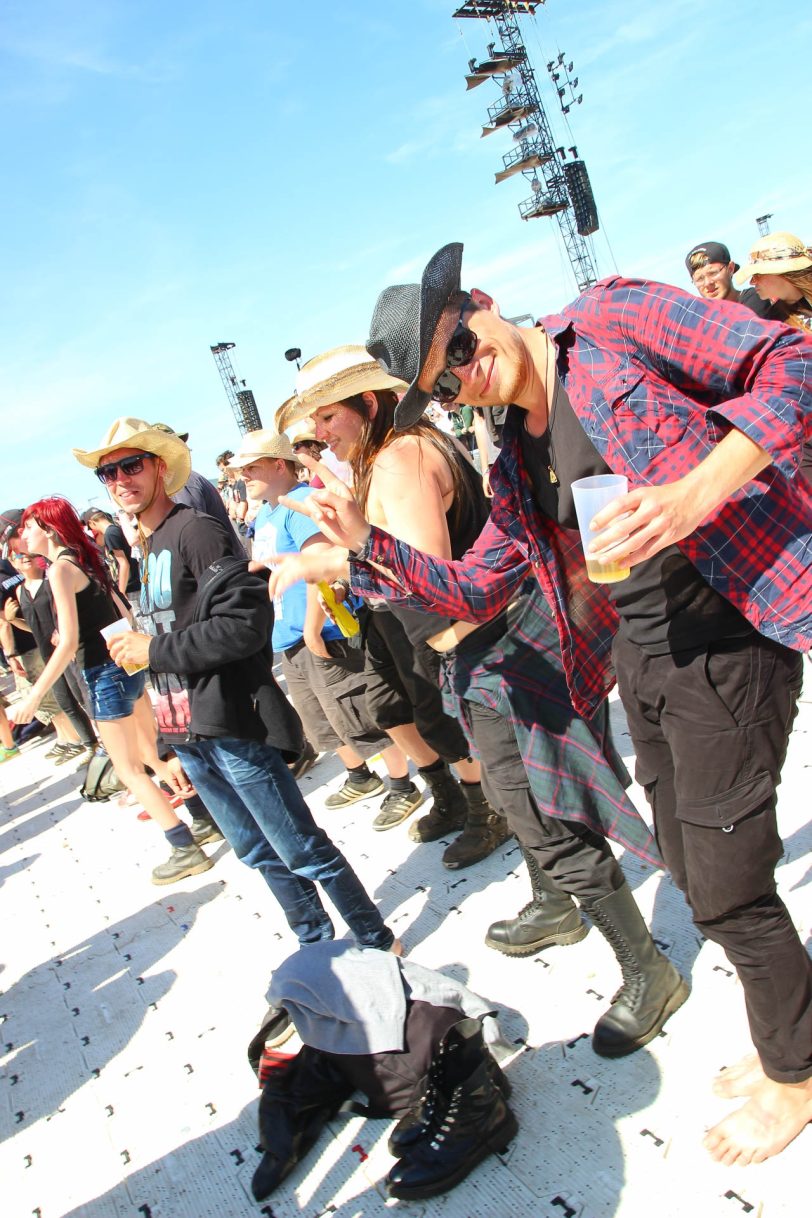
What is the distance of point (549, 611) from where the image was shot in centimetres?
242

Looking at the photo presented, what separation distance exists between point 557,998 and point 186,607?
6.10 feet

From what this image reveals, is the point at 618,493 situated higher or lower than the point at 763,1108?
higher

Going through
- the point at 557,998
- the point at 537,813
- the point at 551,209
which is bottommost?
the point at 557,998

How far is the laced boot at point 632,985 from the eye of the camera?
2.27 meters

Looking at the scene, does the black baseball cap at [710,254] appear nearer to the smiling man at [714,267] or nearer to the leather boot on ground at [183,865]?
the smiling man at [714,267]

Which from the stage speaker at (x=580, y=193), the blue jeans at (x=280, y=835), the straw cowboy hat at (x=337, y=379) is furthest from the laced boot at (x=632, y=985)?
the stage speaker at (x=580, y=193)

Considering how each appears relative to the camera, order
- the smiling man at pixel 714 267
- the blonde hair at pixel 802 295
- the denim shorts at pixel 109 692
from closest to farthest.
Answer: the blonde hair at pixel 802 295 → the denim shorts at pixel 109 692 → the smiling man at pixel 714 267

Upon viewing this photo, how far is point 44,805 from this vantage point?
21.8 feet

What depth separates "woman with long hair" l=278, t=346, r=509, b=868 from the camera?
237 cm

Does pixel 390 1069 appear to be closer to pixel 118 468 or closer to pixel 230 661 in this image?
pixel 230 661

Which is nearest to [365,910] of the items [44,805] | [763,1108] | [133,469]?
[763,1108]

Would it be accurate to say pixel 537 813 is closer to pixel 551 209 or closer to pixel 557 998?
pixel 557 998

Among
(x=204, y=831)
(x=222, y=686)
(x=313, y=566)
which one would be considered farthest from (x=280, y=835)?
(x=204, y=831)

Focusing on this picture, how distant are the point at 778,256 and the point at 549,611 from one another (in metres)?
2.42
